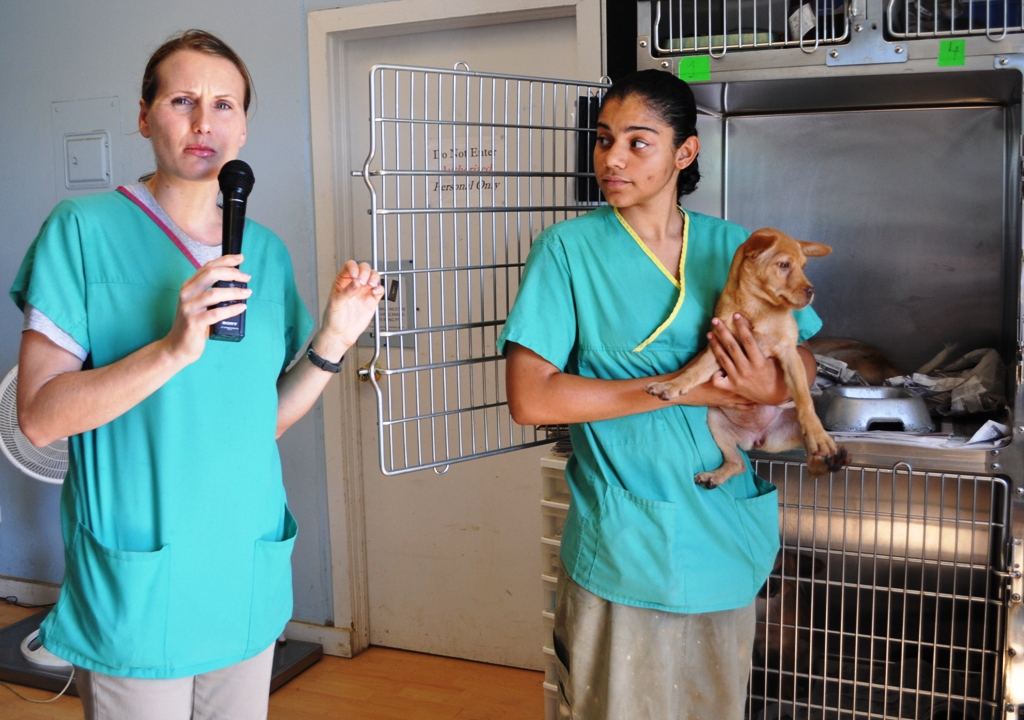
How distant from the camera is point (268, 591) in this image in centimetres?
123

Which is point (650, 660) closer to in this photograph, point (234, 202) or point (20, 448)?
point (234, 202)

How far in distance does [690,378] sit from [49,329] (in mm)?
826

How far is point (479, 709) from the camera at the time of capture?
2602 mm

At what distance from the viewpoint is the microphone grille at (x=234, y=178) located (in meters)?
1.09

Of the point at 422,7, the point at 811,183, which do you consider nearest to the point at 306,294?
the point at 422,7

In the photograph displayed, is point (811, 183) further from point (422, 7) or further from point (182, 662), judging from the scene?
point (182, 662)

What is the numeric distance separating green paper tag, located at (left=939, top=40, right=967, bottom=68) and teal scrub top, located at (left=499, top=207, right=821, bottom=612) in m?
0.56

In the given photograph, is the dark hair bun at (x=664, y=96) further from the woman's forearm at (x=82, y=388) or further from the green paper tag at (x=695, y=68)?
the woman's forearm at (x=82, y=388)

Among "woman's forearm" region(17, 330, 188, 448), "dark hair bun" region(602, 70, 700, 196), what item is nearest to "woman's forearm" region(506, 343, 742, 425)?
"dark hair bun" region(602, 70, 700, 196)

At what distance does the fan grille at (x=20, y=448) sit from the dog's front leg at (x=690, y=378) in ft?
6.38

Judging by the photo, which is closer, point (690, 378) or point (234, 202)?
point (234, 202)

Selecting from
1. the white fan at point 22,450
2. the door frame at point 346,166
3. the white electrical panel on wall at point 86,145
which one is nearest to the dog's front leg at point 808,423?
the door frame at point 346,166

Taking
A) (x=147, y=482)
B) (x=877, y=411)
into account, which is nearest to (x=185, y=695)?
A: (x=147, y=482)

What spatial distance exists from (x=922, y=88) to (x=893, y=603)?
0.99 metres
